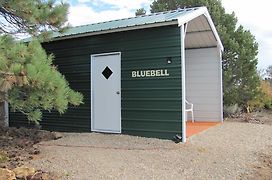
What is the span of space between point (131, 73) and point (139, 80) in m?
0.28

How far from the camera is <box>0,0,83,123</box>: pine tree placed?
4.23 meters

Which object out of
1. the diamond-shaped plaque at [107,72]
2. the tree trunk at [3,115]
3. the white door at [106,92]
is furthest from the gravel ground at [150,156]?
the tree trunk at [3,115]

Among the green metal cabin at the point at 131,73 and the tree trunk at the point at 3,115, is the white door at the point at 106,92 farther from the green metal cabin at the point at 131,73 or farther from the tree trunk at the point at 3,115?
the tree trunk at the point at 3,115

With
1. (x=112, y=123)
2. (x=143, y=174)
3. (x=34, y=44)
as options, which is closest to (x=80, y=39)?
(x=112, y=123)

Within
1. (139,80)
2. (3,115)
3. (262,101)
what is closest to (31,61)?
(139,80)

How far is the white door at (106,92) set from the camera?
784cm

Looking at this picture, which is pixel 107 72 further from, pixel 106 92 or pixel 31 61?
pixel 31 61

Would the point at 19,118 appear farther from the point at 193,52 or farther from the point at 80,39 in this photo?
the point at 193,52

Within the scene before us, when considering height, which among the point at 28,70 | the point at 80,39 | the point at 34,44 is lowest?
the point at 28,70

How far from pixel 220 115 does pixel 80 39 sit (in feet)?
16.8

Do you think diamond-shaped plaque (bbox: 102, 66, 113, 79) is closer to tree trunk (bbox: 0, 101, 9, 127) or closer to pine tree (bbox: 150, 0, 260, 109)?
tree trunk (bbox: 0, 101, 9, 127)

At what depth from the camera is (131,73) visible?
7.61m

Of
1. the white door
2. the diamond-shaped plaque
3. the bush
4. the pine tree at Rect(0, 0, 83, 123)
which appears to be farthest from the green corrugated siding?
the bush

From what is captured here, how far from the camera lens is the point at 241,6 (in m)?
13.4
